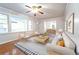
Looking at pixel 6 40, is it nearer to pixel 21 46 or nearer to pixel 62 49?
pixel 21 46

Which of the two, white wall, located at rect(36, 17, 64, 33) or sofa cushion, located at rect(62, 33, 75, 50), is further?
white wall, located at rect(36, 17, 64, 33)

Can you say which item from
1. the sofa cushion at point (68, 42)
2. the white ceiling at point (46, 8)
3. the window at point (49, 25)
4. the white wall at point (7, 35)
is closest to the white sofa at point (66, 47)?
the sofa cushion at point (68, 42)

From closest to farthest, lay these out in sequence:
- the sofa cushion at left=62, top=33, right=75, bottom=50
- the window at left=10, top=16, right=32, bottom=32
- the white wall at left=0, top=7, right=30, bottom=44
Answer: the sofa cushion at left=62, top=33, right=75, bottom=50 → the white wall at left=0, top=7, right=30, bottom=44 → the window at left=10, top=16, right=32, bottom=32

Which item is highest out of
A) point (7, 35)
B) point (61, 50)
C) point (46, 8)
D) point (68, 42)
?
point (46, 8)

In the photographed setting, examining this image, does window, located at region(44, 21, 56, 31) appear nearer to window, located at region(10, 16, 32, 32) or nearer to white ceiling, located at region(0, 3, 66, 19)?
white ceiling, located at region(0, 3, 66, 19)

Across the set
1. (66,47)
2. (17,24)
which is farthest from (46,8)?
(66,47)

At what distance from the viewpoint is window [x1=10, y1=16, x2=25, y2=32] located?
1864 millimetres

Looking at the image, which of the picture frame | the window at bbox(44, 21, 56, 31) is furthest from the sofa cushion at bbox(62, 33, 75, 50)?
the window at bbox(44, 21, 56, 31)

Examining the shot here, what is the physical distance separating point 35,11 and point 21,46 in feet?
2.30

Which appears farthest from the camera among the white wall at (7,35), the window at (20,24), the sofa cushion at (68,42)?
the window at (20,24)

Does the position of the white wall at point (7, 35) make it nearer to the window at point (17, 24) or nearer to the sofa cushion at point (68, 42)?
the window at point (17, 24)

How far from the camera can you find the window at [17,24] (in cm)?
186

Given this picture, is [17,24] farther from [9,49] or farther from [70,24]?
[70,24]

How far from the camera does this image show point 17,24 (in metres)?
1.90
